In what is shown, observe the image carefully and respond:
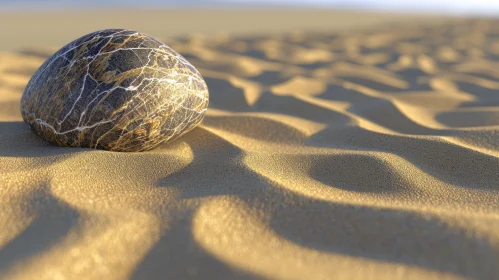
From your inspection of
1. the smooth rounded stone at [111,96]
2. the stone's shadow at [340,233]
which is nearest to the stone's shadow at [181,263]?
the stone's shadow at [340,233]

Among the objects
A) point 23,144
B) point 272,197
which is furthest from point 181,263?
point 23,144

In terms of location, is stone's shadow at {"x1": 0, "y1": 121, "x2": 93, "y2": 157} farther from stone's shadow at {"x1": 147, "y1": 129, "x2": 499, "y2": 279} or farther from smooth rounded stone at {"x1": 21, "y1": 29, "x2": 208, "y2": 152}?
stone's shadow at {"x1": 147, "y1": 129, "x2": 499, "y2": 279}

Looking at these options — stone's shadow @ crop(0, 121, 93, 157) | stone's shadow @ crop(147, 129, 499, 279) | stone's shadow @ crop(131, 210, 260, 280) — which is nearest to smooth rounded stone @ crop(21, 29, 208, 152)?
stone's shadow @ crop(0, 121, 93, 157)

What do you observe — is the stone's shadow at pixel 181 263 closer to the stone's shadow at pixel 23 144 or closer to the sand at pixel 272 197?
the sand at pixel 272 197

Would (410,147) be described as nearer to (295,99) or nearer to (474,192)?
(474,192)

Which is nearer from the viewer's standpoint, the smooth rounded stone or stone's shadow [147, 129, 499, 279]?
stone's shadow [147, 129, 499, 279]

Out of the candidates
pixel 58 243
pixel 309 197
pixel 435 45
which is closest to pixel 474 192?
pixel 309 197

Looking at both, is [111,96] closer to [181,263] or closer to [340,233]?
[181,263]
